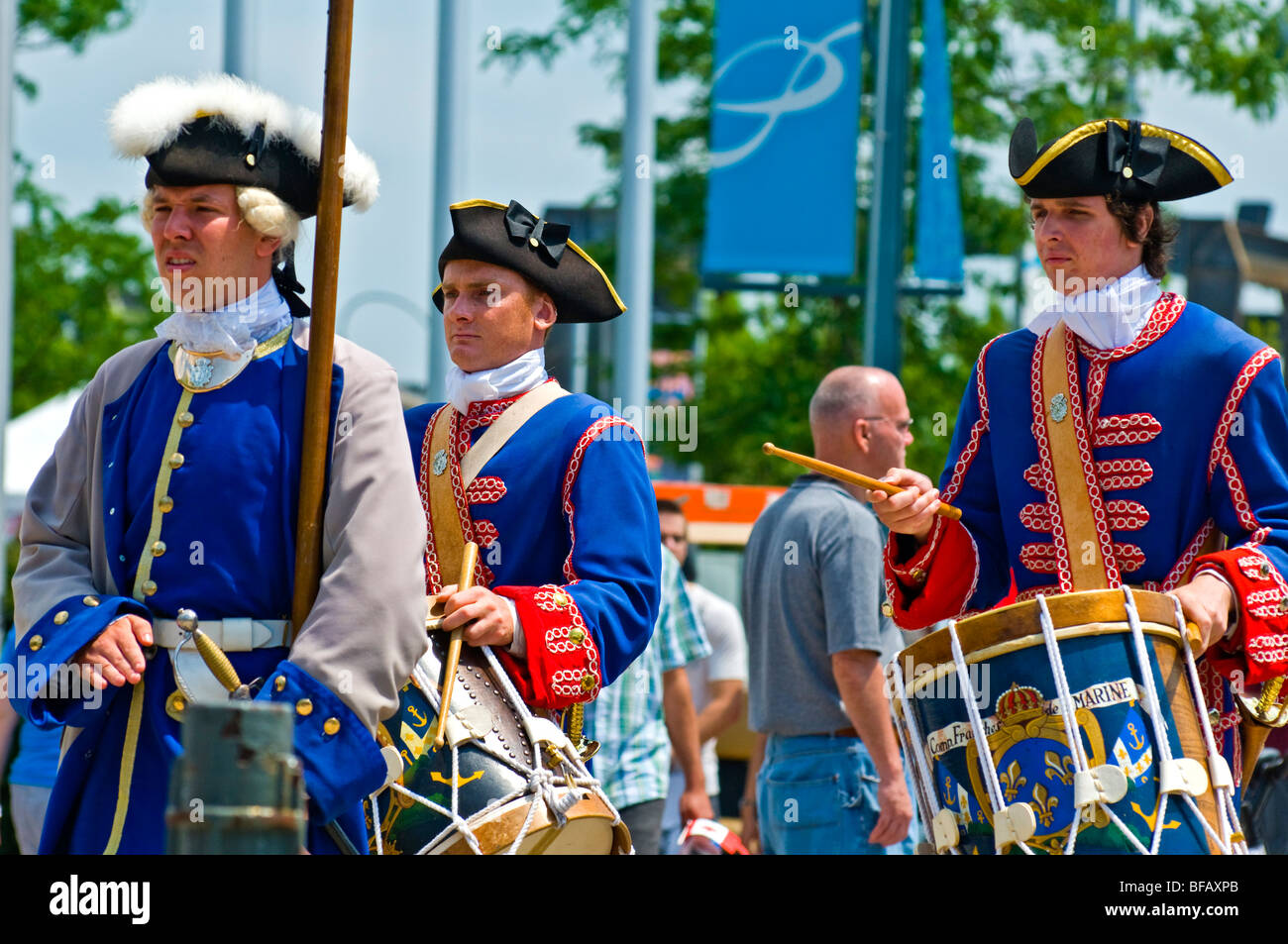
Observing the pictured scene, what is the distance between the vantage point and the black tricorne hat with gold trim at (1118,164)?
3715 mm

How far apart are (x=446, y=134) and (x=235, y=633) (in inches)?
216

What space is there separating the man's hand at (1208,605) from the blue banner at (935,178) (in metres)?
7.32

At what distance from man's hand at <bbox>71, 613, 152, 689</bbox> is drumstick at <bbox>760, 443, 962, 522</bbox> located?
3.88 ft

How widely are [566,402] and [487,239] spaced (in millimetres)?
425

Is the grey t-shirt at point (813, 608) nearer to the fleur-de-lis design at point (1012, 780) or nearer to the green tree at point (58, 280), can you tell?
the fleur-de-lis design at point (1012, 780)

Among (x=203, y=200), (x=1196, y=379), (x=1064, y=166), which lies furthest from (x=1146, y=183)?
(x=203, y=200)

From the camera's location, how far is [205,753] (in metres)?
2.24

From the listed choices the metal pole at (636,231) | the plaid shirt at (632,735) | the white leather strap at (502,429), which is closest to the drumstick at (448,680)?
the white leather strap at (502,429)

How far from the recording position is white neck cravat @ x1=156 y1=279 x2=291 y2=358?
327 centimetres

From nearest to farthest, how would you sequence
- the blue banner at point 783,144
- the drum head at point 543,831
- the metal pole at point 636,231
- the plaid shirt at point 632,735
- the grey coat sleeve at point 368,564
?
the grey coat sleeve at point 368,564, the drum head at point 543,831, the plaid shirt at point 632,735, the metal pole at point 636,231, the blue banner at point 783,144

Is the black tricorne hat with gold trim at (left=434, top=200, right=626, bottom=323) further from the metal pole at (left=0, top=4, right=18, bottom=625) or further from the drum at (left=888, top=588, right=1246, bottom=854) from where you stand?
the metal pole at (left=0, top=4, right=18, bottom=625)
